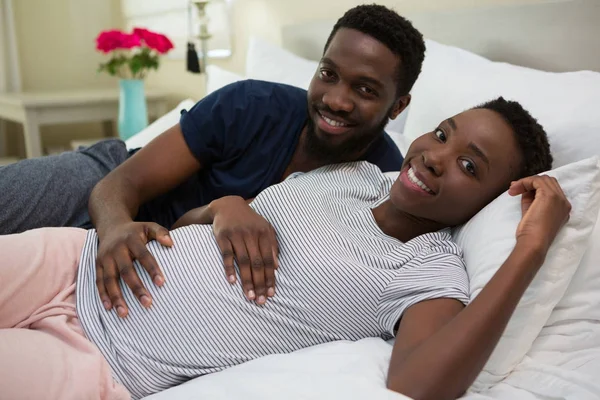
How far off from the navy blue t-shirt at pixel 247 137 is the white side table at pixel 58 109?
74.2 inches

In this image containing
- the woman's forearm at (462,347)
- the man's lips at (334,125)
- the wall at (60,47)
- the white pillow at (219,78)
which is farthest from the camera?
the wall at (60,47)

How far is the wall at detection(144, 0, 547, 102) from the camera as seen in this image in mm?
1906

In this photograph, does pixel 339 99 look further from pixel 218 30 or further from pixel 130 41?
pixel 218 30

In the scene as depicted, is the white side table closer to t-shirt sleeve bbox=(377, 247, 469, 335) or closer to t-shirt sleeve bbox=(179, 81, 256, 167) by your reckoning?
t-shirt sleeve bbox=(179, 81, 256, 167)

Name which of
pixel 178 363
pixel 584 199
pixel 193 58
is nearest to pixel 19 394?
pixel 178 363

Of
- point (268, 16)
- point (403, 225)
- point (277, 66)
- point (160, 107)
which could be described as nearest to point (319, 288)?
point (403, 225)

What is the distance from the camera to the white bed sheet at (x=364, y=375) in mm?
792

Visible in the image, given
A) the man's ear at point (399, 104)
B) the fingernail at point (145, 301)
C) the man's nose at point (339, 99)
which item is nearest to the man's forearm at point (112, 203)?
the fingernail at point (145, 301)

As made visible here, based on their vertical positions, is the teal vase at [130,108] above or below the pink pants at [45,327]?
below

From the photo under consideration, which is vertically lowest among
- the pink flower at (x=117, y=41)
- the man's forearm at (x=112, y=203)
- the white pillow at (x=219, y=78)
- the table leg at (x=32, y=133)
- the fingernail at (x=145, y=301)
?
the table leg at (x=32, y=133)

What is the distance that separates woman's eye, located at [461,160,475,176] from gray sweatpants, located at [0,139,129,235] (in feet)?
2.78

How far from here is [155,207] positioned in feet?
4.64

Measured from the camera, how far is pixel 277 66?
205 centimetres

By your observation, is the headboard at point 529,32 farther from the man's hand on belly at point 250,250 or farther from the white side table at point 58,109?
the white side table at point 58,109
